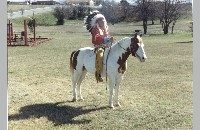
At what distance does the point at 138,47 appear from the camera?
15.4 feet

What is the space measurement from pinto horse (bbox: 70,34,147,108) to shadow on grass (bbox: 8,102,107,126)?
0.49m

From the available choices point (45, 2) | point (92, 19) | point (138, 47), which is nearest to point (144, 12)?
point (92, 19)

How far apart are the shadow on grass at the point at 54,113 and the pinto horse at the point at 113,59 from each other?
0.49 metres

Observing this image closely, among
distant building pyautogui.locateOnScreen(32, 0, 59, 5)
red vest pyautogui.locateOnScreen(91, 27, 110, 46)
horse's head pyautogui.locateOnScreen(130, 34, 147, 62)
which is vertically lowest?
horse's head pyautogui.locateOnScreen(130, 34, 147, 62)

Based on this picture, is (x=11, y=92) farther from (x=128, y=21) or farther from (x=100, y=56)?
(x=128, y=21)

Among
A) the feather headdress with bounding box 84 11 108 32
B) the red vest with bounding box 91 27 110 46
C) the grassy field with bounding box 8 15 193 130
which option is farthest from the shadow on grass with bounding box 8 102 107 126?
the feather headdress with bounding box 84 11 108 32

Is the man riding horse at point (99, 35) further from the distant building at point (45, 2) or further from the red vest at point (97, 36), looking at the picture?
the distant building at point (45, 2)

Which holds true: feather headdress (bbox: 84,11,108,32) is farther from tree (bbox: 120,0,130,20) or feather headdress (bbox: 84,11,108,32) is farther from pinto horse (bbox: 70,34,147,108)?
tree (bbox: 120,0,130,20)

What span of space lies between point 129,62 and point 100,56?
17.8 feet

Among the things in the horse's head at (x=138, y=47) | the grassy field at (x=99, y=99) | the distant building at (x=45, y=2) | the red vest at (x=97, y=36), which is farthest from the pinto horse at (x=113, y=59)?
the distant building at (x=45, y=2)

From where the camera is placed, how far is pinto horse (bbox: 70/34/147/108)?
15.6 feet

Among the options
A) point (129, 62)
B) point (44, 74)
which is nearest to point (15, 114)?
point (44, 74)

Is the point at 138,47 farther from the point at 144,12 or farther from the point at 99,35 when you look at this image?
the point at 144,12

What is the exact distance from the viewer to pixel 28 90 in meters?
6.56
